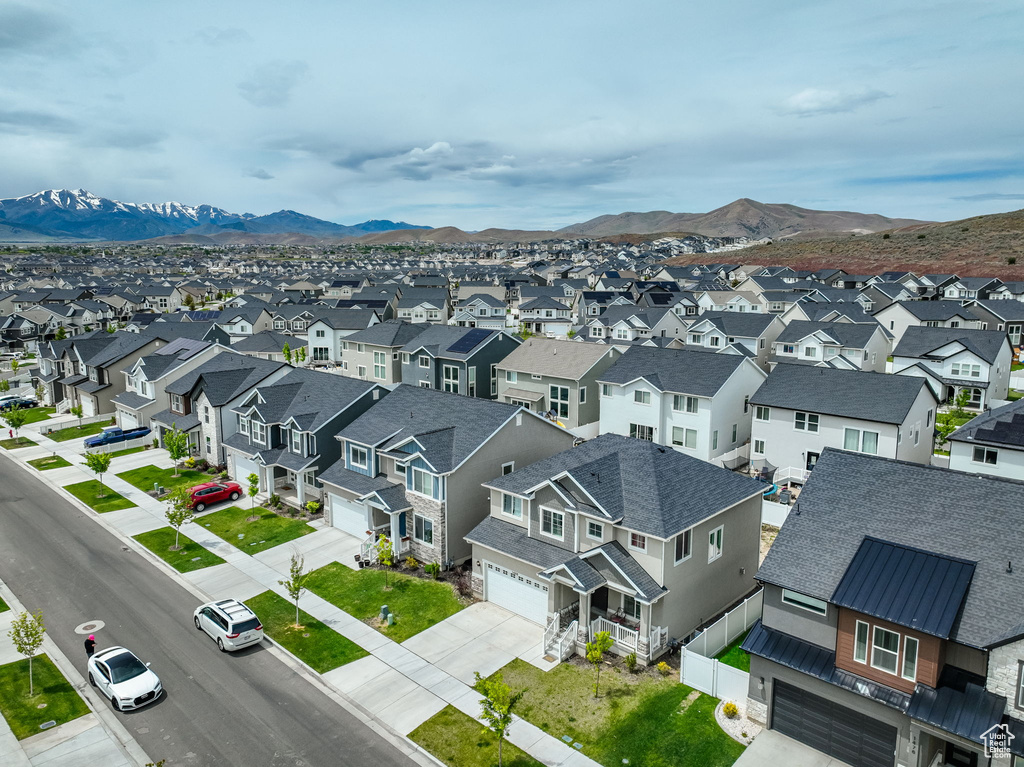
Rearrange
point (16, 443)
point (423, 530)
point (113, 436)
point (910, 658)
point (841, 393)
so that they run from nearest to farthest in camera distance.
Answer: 1. point (910, 658)
2. point (423, 530)
3. point (841, 393)
4. point (113, 436)
5. point (16, 443)

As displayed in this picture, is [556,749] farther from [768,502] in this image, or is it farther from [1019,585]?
[768,502]

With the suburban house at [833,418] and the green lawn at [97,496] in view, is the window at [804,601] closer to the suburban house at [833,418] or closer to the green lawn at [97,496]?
the suburban house at [833,418]

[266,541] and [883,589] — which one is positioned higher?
[883,589]

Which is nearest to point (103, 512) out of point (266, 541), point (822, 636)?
point (266, 541)

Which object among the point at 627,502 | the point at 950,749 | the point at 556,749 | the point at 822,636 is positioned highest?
the point at 627,502

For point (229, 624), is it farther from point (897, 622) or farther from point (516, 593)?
point (897, 622)

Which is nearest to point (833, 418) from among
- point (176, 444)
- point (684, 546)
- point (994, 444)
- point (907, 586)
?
point (994, 444)

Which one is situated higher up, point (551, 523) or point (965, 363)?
point (965, 363)

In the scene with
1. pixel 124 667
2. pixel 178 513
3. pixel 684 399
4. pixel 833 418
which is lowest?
pixel 124 667
